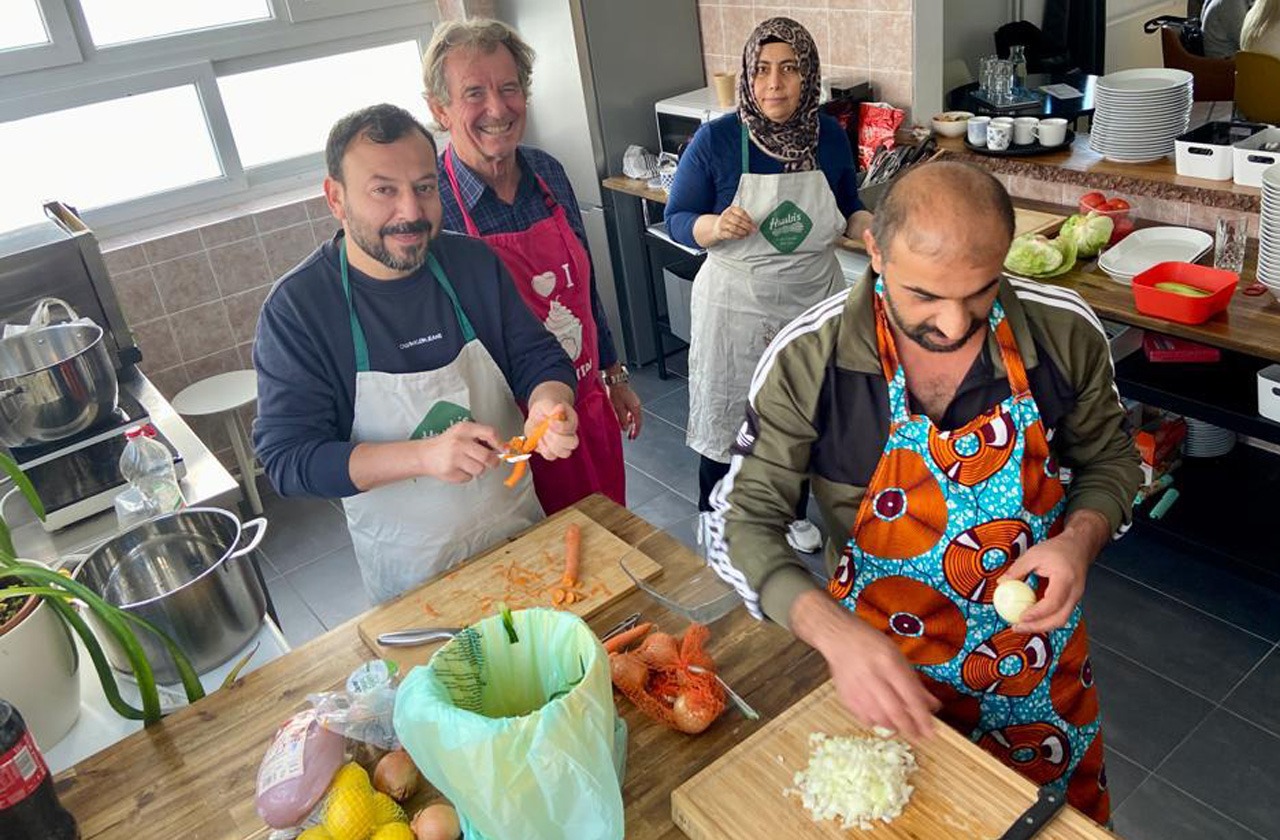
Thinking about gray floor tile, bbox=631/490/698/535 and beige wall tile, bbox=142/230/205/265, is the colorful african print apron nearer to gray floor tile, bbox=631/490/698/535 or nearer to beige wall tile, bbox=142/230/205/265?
gray floor tile, bbox=631/490/698/535

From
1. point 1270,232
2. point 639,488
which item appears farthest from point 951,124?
point 639,488

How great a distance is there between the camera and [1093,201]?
3031 mm

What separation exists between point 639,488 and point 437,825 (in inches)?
109

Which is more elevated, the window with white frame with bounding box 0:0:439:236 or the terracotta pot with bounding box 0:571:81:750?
the window with white frame with bounding box 0:0:439:236

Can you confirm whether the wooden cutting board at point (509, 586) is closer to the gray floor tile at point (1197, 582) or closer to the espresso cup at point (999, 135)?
the gray floor tile at point (1197, 582)

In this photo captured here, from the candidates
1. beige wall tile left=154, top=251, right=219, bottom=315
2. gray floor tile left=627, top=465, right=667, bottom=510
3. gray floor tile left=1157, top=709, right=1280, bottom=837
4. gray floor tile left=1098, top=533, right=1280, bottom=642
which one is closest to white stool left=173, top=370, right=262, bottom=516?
beige wall tile left=154, top=251, right=219, bottom=315

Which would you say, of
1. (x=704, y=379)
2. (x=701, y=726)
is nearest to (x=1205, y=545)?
(x=704, y=379)

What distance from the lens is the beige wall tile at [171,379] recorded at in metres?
3.98

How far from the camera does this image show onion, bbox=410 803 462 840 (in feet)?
3.89

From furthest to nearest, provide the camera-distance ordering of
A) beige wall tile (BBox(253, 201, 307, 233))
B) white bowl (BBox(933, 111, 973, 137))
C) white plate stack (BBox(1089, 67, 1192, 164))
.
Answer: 1. beige wall tile (BBox(253, 201, 307, 233))
2. white bowl (BBox(933, 111, 973, 137))
3. white plate stack (BBox(1089, 67, 1192, 164))

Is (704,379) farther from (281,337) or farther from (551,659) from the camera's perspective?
(551,659)

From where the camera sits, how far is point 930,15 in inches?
142

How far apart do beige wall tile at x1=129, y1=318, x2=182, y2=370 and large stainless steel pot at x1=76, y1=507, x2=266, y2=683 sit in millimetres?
2518

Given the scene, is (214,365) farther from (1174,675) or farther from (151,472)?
(1174,675)
